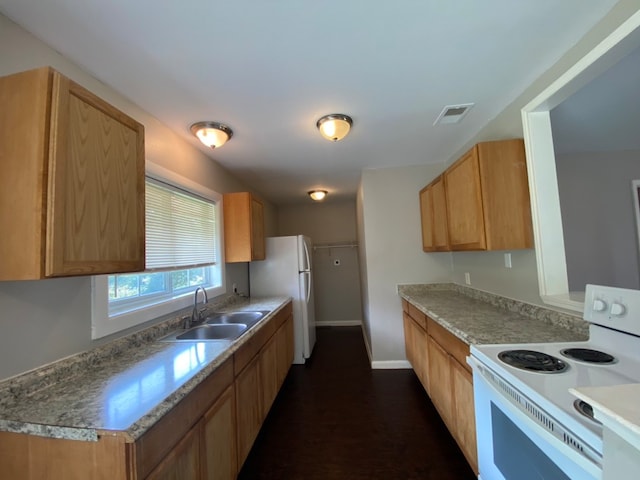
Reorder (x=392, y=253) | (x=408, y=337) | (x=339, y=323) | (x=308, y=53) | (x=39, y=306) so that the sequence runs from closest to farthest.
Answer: (x=39, y=306) < (x=308, y=53) < (x=408, y=337) < (x=392, y=253) < (x=339, y=323)

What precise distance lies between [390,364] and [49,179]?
11.2 ft

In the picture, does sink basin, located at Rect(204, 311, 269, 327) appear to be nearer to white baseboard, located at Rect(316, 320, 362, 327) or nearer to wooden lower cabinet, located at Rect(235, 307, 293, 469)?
wooden lower cabinet, located at Rect(235, 307, 293, 469)

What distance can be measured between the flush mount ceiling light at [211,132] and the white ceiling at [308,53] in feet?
0.23

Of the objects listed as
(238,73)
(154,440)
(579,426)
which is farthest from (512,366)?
(238,73)

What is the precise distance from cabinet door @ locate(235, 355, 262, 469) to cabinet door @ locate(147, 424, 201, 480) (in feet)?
1.52

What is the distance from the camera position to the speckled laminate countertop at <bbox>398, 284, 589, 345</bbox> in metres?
1.45

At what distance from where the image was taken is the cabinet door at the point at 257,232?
304 centimetres

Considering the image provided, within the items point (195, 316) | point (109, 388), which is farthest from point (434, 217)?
point (109, 388)

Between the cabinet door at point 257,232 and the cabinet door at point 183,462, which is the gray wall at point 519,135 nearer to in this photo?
the cabinet door at point 183,462

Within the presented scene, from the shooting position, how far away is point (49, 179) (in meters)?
0.93

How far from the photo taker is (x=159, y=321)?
1.91 m

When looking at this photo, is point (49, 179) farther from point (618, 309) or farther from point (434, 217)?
point (434, 217)

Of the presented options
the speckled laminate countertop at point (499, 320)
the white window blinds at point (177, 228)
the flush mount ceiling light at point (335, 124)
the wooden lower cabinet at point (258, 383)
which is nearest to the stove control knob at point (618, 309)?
the speckled laminate countertop at point (499, 320)

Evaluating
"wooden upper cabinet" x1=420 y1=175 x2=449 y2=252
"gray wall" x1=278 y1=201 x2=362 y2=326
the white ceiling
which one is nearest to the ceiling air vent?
the white ceiling
